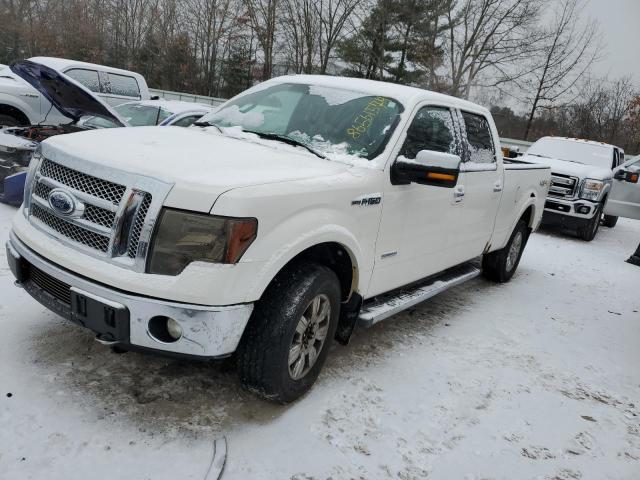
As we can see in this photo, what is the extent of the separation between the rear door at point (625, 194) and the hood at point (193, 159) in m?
7.79

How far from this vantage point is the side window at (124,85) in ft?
33.4

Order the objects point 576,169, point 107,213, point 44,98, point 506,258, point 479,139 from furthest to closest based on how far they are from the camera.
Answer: point 576,169, point 44,98, point 506,258, point 479,139, point 107,213

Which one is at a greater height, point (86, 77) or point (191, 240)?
point (86, 77)

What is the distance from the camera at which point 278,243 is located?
256 cm

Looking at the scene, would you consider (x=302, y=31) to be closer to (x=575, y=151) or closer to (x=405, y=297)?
(x=575, y=151)

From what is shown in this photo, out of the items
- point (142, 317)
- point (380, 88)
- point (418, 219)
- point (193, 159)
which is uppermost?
point (380, 88)

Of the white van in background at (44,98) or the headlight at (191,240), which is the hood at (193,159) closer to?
the headlight at (191,240)

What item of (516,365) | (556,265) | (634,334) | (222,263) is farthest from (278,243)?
(556,265)

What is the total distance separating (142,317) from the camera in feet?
7.81

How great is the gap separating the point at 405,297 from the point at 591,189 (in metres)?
7.39

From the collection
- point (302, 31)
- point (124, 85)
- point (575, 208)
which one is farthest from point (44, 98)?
point (302, 31)

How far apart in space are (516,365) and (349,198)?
2.02 m

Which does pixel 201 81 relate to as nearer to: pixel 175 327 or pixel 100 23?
pixel 100 23

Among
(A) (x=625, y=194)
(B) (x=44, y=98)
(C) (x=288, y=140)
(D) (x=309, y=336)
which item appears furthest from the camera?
(A) (x=625, y=194)
